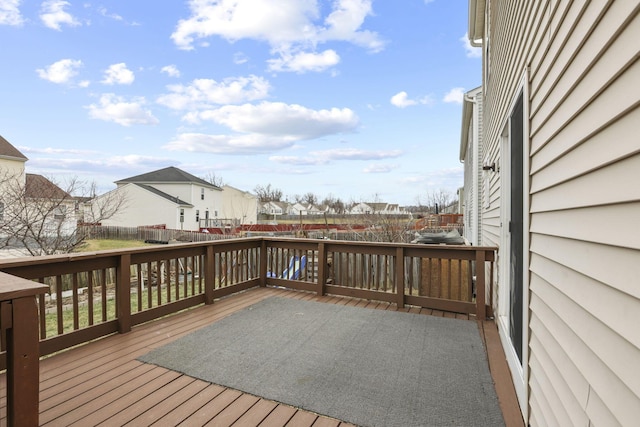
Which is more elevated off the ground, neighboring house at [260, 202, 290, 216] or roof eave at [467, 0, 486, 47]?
roof eave at [467, 0, 486, 47]

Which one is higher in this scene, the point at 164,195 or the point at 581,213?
the point at 164,195

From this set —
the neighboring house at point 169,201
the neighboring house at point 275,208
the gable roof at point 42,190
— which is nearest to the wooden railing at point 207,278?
the gable roof at point 42,190

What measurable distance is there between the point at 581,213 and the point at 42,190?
38.1ft

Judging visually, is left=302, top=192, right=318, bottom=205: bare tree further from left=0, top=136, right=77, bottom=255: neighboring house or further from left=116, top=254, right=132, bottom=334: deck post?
left=116, top=254, right=132, bottom=334: deck post

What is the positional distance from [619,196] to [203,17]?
9401 millimetres

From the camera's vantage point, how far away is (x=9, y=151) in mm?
17516

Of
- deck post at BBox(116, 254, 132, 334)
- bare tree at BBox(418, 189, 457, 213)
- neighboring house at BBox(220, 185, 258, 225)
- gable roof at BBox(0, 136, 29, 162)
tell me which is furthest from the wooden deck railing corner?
neighboring house at BBox(220, 185, 258, 225)

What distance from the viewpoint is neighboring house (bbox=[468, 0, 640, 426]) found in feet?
2.78

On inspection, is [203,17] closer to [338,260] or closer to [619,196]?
[338,260]

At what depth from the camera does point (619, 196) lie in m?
0.90

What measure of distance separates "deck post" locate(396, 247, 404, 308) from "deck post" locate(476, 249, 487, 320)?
917 millimetres

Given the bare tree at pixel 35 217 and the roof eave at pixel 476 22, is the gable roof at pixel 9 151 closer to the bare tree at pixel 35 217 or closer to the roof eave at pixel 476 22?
the bare tree at pixel 35 217

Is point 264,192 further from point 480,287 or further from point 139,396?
point 139,396

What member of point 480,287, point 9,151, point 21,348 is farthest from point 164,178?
point 21,348
